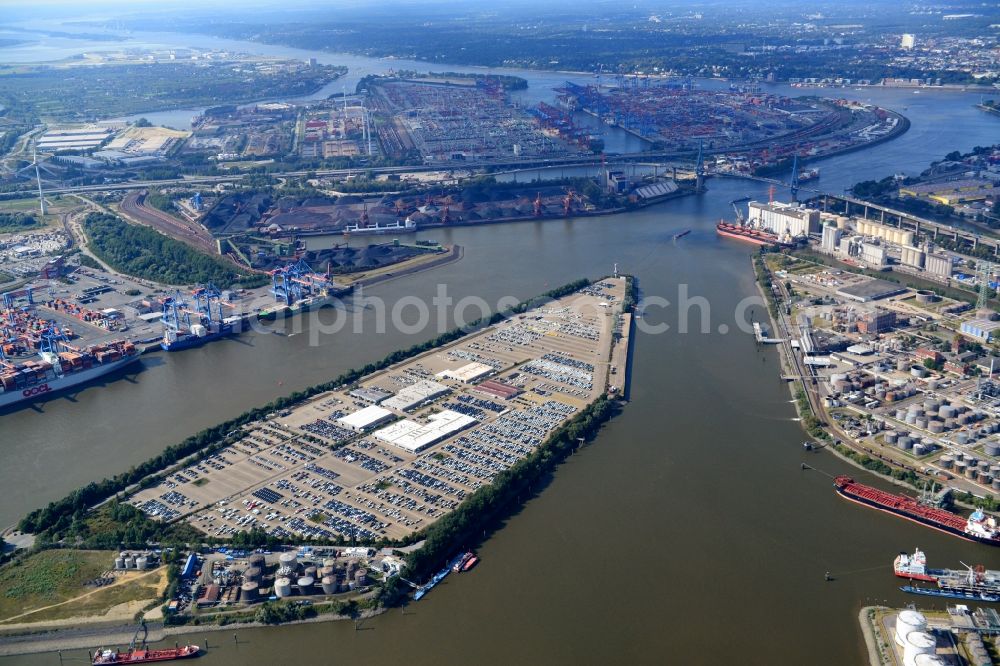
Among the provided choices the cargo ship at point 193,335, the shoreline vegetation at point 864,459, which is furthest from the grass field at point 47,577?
the shoreline vegetation at point 864,459

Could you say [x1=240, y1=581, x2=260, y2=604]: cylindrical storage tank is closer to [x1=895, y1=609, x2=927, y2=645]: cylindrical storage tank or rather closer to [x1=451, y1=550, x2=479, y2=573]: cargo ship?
[x1=451, y1=550, x2=479, y2=573]: cargo ship

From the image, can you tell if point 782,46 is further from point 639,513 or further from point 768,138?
point 639,513

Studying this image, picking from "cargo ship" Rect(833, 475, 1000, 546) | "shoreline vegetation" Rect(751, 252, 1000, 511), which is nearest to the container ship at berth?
"cargo ship" Rect(833, 475, 1000, 546)

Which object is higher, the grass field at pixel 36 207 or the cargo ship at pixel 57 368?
the grass field at pixel 36 207

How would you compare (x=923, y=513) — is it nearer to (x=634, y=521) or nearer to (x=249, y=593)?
(x=634, y=521)

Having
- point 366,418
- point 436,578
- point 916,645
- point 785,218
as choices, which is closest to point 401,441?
point 366,418

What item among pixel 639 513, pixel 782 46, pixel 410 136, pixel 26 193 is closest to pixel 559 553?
pixel 639 513

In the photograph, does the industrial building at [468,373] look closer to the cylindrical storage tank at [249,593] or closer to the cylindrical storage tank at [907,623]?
the cylindrical storage tank at [249,593]

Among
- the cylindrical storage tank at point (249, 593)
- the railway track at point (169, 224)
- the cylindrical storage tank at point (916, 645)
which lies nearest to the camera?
the cylindrical storage tank at point (916, 645)
